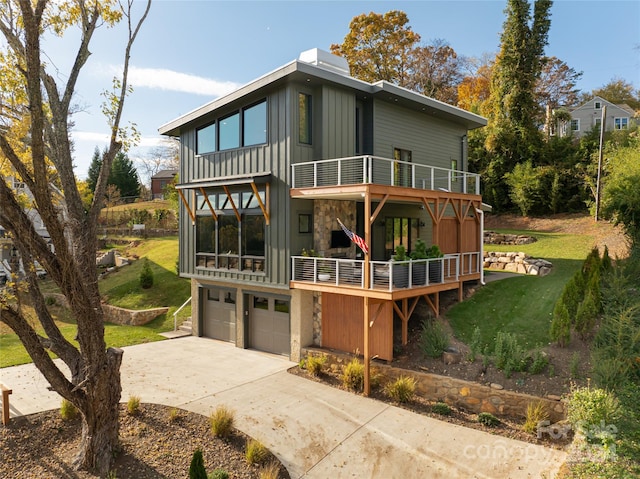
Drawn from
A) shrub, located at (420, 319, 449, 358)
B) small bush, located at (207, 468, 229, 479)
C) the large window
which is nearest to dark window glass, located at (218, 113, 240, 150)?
the large window

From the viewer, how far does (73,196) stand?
23.5 ft

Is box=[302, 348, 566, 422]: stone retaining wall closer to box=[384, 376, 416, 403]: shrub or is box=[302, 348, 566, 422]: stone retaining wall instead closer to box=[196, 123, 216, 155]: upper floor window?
box=[384, 376, 416, 403]: shrub

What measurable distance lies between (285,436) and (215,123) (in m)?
11.1

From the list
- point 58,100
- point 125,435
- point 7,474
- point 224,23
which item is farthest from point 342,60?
point 7,474

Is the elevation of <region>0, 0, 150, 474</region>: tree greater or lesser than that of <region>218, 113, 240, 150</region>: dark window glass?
lesser

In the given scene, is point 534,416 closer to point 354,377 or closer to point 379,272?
point 354,377

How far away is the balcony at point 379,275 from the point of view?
1061 centimetres

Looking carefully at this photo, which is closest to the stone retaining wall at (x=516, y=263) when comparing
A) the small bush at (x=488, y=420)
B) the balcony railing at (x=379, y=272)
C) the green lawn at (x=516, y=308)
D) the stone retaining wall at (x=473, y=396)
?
the green lawn at (x=516, y=308)

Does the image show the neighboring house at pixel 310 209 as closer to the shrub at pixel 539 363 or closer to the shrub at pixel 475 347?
the shrub at pixel 475 347

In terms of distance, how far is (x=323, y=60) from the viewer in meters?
13.7

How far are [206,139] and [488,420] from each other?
12.9 meters

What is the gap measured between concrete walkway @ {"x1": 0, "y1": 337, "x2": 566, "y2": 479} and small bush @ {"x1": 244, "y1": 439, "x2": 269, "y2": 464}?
1.44ft

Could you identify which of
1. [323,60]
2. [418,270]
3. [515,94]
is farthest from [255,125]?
[515,94]

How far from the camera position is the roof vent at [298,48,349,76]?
13547mm
